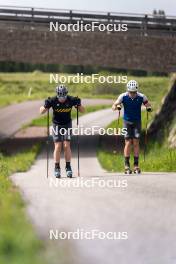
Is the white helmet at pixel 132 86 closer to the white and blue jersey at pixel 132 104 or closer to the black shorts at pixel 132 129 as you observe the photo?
the white and blue jersey at pixel 132 104

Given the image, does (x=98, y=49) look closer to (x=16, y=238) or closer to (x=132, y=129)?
(x=132, y=129)

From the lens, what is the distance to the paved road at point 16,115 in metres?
40.2

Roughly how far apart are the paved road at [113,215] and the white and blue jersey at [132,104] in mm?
1438

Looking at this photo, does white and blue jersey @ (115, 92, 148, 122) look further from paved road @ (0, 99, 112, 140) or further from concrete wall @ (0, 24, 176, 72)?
paved road @ (0, 99, 112, 140)

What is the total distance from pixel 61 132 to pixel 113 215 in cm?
558

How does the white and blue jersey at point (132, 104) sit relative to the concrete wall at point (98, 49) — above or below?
below

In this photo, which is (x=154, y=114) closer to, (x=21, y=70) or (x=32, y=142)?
(x=32, y=142)

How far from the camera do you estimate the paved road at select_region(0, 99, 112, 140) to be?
4025 centimetres

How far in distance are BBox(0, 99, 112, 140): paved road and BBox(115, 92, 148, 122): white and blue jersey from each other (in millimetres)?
22202

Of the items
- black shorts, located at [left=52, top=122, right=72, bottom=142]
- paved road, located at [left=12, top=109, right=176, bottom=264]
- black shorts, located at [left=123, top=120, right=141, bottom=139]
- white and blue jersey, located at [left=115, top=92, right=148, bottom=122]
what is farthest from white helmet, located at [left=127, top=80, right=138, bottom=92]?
paved road, located at [left=12, top=109, right=176, bottom=264]

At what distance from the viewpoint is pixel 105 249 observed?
6359 mm

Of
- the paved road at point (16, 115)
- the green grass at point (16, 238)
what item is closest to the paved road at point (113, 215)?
the green grass at point (16, 238)

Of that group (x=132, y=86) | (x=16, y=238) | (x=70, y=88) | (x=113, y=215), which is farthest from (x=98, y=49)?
(x=70, y=88)

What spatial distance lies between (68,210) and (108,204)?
75 centimetres
